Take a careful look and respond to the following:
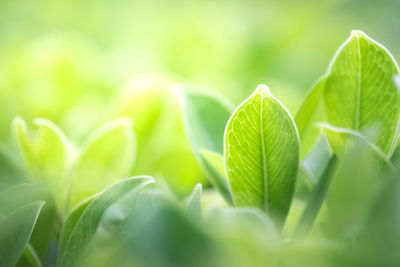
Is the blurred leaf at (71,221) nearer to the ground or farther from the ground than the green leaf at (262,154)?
nearer to the ground

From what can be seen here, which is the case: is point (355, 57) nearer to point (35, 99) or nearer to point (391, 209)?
point (391, 209)

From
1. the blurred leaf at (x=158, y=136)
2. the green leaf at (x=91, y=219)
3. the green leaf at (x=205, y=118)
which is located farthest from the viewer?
the blurred leaf at (x=158, y=136)

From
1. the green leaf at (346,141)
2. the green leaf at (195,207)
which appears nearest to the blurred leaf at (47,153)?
the green leaf at (195,207)

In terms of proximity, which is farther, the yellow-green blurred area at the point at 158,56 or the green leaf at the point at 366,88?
the yellow-green blurred area at the point at 158,56

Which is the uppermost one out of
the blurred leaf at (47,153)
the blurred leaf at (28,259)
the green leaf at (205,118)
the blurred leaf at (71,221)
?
the green leaf at (205,118)

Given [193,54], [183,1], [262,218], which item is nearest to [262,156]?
[262,218]

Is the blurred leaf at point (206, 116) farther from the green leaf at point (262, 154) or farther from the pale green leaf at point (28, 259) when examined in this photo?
the pale green leaf at point (28, 259)

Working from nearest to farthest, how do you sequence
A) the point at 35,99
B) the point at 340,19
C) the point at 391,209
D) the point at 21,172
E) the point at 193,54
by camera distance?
the point at 391,209 < the point at 21,172 < the point at 35,99 < the point at 193,54 < the point at 340,19
